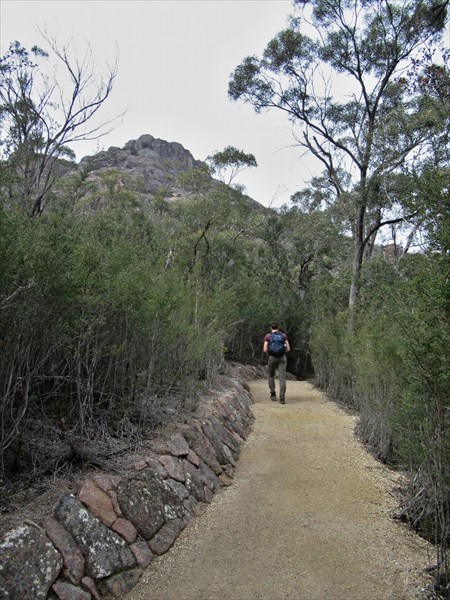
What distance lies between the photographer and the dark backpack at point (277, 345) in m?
8.41

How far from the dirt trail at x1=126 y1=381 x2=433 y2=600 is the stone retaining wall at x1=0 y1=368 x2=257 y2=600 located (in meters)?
0.13

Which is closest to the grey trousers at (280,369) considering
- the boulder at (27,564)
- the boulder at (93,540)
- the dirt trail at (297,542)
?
the dirt trail at (297,542)

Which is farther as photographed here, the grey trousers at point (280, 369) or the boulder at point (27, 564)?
the grey trousers at point (280, 369)

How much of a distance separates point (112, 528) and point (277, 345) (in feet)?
19.8

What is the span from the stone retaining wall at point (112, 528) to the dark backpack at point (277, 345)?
14.1 ft

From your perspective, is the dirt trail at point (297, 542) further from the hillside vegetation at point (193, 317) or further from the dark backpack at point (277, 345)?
the dark backpack at point (277, 345)

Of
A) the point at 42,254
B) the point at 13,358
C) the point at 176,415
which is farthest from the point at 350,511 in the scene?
the point at 42,254

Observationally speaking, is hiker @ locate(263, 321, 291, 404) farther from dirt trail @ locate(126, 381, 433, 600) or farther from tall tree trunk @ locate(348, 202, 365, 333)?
dirt trail @ locate(126, 381, 433, 600)

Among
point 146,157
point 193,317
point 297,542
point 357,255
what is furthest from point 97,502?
point 146,157

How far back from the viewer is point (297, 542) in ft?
10.3

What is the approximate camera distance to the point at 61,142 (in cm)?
907

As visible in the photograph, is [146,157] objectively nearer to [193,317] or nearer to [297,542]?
[193,317]

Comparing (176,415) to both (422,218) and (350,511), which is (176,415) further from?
(422,218)

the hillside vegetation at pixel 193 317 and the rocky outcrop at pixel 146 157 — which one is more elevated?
the rocky outcrop at pixel 146 157
